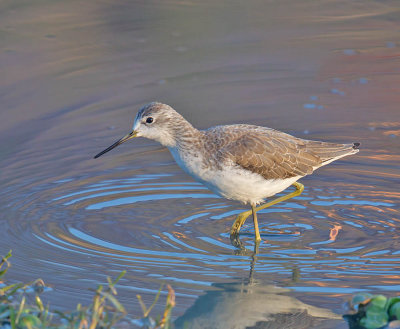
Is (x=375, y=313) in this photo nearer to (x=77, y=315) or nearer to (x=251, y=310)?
(x=251, y=310)

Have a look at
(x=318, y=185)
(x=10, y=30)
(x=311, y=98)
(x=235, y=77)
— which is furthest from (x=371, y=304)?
(x=10, y=30)

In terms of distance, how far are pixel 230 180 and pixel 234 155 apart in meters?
0.25

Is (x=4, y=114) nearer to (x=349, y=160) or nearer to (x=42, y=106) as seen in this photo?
(x=42, y=106)

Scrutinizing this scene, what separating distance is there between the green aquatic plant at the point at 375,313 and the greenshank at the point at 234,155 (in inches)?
74.4

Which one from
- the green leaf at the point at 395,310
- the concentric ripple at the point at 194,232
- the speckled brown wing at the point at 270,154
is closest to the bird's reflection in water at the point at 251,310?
the concentric ripple at the point at 194,232

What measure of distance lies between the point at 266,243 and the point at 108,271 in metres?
1.61

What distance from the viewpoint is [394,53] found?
1164cm

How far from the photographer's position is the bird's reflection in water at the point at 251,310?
17.9ft

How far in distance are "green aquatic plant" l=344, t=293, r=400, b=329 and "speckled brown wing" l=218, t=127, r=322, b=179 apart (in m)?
2.06

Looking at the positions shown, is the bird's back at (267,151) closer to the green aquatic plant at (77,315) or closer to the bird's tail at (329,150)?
the bird's tail at (329,150)

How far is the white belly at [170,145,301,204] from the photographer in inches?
274

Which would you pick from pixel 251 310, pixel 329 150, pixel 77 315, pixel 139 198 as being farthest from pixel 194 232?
pixel 77 315

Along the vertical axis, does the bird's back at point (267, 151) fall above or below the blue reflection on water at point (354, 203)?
above

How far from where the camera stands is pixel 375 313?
529cm
